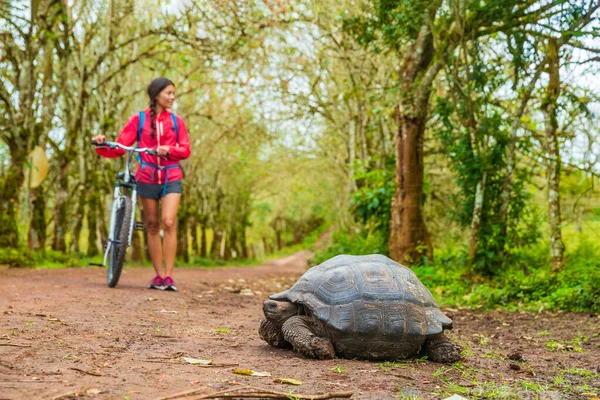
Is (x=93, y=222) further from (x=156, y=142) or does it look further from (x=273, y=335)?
(x=273, y=335)

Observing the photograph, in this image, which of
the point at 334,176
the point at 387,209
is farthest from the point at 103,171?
the point at 334,176

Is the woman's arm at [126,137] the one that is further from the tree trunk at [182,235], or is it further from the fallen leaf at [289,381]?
the tree trunk at [182,235]

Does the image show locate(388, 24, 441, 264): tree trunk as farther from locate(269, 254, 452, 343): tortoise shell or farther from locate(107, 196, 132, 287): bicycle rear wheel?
locate(269, 254, 452, 343): tortoise shell

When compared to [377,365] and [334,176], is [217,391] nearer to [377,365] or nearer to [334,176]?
[377,365]

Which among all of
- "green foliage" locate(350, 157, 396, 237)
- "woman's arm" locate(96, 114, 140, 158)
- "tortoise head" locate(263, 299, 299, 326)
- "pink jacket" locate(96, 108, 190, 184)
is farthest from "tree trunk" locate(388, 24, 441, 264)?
"tortoise head" locate(263, 299, 299, 326)

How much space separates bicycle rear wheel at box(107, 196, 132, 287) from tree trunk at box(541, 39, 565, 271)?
230 inches

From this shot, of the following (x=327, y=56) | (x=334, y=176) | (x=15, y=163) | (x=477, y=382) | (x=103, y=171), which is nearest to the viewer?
(x=477, y=382)

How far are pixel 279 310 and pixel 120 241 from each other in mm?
4424

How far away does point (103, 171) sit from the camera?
819 inches

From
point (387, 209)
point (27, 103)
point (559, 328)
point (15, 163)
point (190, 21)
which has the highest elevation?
point (190, 21)

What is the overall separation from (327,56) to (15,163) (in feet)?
32.6

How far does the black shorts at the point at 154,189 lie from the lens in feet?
27.2

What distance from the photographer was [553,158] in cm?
928

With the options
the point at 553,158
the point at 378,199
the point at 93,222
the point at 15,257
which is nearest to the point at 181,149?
the point at 553,158
